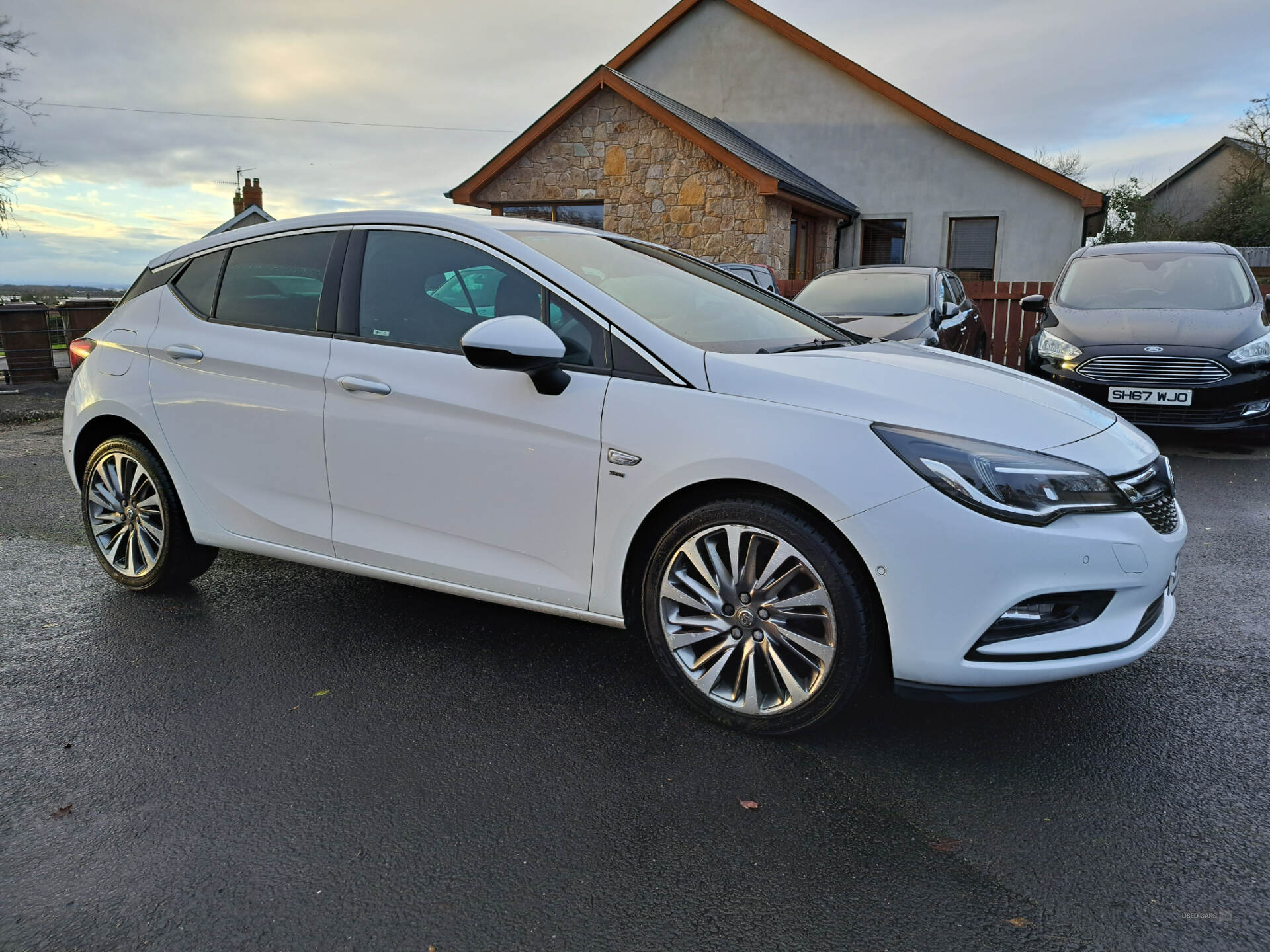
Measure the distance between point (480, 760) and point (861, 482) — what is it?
4.63 feet

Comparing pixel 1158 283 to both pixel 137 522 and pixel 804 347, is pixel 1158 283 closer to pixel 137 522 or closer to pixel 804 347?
pixel 804 347

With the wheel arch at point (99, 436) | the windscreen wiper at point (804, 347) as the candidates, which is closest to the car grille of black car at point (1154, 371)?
the windscreen wiper at point (804, 347)

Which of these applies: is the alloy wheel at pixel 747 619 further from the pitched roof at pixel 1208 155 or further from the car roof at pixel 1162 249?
the pitched roof at pixel 1208 155

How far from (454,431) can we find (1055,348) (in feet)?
21.8

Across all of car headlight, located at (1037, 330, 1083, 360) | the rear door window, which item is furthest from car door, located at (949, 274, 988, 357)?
the rear door window

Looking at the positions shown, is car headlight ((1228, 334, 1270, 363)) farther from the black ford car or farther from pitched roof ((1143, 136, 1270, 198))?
pitched roof ((1143, 136, 1270, 198))

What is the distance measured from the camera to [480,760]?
Result: 2.77 metres

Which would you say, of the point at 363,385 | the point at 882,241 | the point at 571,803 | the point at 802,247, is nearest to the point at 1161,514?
the point at 571,803

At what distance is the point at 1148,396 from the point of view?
744cm

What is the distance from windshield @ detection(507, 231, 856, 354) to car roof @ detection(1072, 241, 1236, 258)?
6.91 metres

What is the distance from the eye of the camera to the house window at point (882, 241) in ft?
64.7

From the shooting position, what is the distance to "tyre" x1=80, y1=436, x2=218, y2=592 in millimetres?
4059

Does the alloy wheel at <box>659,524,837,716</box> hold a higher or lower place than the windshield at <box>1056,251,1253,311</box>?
lower

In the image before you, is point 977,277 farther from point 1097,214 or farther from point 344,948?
A: point 344,948
